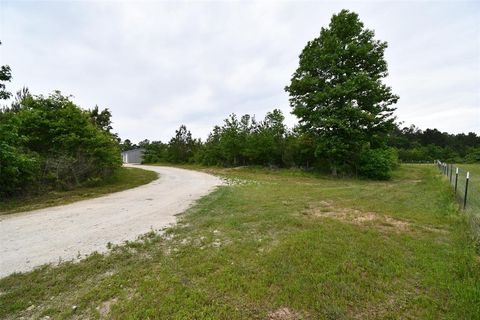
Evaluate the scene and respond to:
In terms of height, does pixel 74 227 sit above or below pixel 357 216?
below

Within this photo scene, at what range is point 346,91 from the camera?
15.6 metres

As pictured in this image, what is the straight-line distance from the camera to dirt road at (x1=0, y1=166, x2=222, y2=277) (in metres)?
4.23

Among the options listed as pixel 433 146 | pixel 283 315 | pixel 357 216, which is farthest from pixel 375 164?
pixel 433 146

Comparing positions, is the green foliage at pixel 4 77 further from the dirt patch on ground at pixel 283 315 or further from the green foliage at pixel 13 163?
the dirt patch on ground at pixel 283 315

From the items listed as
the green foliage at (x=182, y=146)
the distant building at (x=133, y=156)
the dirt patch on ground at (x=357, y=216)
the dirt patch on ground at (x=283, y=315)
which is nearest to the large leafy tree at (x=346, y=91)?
the dirt patch on ground at (x=357, y=216)

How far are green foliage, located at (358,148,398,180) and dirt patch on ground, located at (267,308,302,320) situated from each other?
689 inches

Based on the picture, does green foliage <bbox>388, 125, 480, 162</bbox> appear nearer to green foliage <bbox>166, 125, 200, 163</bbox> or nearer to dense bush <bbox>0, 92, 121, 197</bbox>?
green foliage <bbox>166, 125, 200, 163</bbox>

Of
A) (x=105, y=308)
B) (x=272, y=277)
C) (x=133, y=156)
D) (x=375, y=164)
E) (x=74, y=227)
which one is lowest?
(x=133, y=156)

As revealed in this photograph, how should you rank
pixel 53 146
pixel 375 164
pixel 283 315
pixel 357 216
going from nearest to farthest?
pixel 283 315 → pixel 357 216 → pixel 53 146 → pixel 375 164

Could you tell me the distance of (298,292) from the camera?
2.90 meters

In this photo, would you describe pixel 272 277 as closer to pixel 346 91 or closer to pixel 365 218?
pixel 365 218

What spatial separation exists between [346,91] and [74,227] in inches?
634

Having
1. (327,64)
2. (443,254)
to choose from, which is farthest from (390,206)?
(327,64)

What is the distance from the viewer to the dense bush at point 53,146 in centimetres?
943
